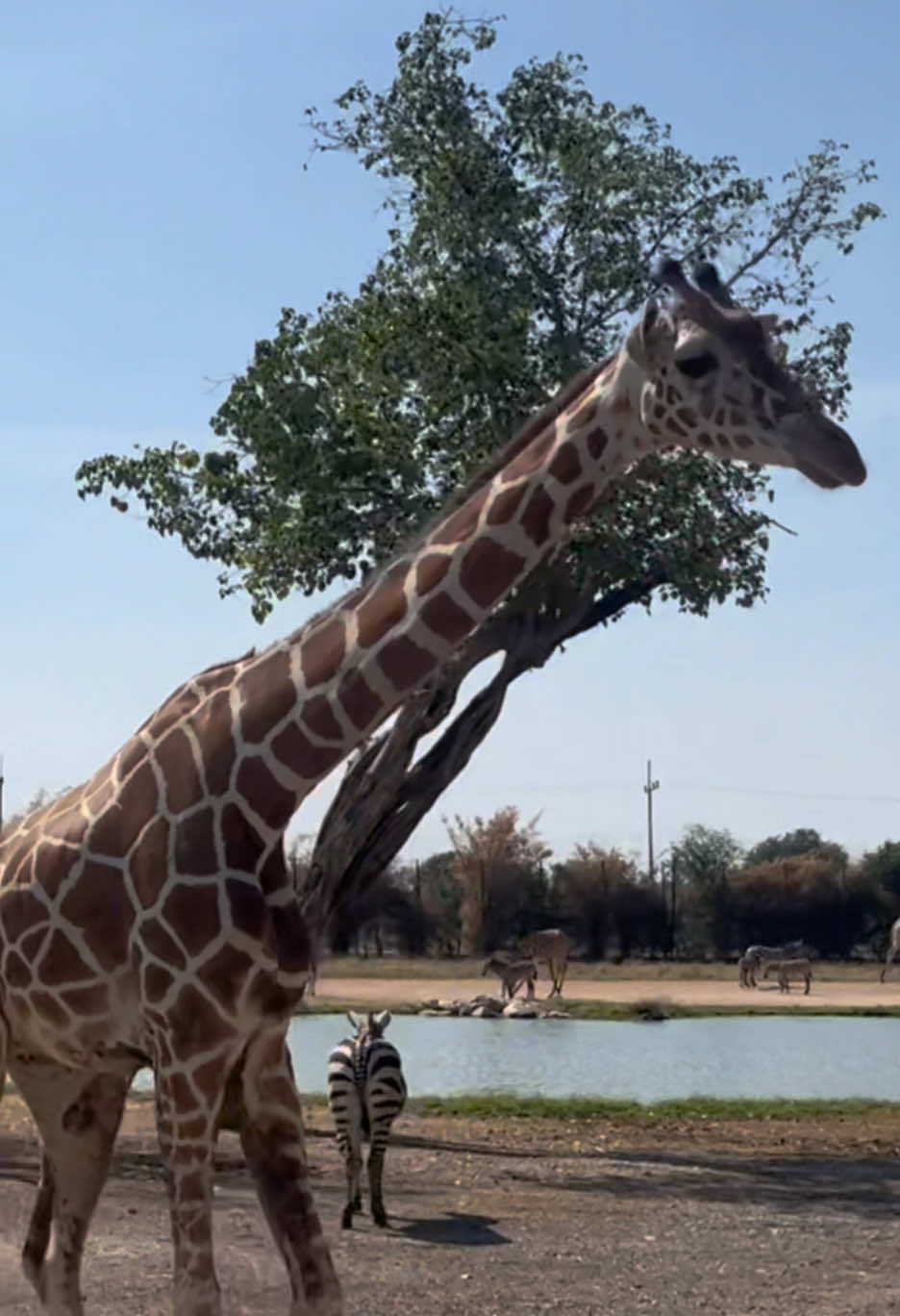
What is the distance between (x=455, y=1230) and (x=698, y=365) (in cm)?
644

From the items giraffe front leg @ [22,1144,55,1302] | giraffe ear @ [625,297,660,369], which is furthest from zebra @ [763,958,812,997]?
giraffe ear @ [625,297,660,369]

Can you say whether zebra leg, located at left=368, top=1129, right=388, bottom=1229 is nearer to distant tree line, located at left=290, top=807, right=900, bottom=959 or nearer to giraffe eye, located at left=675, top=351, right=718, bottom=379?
giraffe eye, located at left=675, top=351, right=718, bottom=379

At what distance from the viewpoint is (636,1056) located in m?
26.0

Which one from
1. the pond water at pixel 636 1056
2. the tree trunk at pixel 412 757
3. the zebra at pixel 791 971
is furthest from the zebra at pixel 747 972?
the tree trunk at pixel 412 757

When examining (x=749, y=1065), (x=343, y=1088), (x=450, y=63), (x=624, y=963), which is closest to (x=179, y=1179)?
(x=343, y=1088)

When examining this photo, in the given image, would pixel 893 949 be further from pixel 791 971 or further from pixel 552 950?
pixel 552 950

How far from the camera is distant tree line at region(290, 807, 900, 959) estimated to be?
48531 mm

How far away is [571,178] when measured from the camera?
1530 cm

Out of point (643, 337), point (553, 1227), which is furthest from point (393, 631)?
point (553, 1227)

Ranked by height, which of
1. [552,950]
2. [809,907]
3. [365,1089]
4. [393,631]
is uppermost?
[809,907]

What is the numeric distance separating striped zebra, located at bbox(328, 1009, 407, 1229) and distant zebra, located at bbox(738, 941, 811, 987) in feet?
98.3

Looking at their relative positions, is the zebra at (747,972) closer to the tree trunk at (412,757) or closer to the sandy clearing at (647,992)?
the sandy clearing at (647,992)

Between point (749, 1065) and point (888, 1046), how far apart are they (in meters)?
4.30

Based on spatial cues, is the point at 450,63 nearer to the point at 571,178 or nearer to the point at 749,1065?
the point at 571,178
